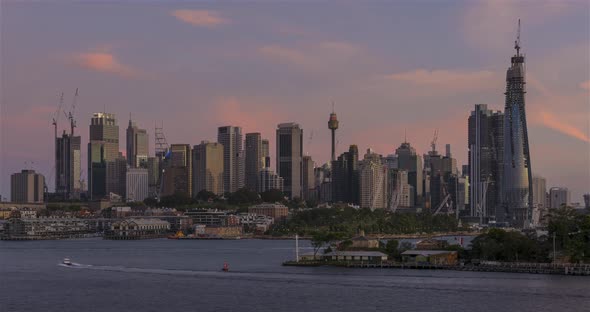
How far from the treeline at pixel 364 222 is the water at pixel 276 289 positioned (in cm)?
7498

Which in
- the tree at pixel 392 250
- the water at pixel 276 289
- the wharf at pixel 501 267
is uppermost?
the tree at pixel 392 250

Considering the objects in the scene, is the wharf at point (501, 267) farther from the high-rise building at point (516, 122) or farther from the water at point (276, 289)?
the high-rise building at point (516, 122)

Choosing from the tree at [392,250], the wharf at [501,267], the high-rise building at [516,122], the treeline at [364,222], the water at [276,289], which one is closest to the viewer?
the water at [276,289]

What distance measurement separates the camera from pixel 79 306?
43438 millimetres

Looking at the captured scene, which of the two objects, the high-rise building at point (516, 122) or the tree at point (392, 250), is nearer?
the tree at point (392, 250)

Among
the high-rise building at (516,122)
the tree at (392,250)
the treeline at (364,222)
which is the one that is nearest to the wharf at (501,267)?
the tree at (392,250)

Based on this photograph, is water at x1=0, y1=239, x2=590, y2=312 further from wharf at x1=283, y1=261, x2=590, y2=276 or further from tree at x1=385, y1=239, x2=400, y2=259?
tree at x1=385, y1=239, x2=400, y2=259

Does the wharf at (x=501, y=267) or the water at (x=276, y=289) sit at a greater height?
the wharf at (x=501, y=267)

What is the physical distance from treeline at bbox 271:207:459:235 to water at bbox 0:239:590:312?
7498 cm

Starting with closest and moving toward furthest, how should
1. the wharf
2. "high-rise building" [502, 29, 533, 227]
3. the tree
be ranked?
the wharf → the tree → "high-rise building" [502, 29, 533, 227]

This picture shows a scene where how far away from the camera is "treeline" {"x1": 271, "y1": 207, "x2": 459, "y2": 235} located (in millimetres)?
140875

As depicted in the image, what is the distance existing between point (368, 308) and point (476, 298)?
6067 mm

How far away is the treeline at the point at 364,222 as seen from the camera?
140875mm

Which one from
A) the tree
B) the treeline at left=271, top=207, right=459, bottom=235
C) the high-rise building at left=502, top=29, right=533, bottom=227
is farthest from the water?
the high-rise building at left=502, top=29, right=533, bottom=227
